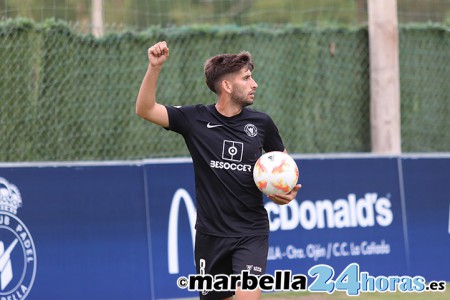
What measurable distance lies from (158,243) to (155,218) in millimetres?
251

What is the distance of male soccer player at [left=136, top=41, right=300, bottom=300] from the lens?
6223 mm

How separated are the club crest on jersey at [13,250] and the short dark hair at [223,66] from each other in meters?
2.62

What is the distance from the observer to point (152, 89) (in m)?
6.09

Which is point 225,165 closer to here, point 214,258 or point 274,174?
point 274,174

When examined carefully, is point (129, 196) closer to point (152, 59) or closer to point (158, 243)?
point (158, 243)

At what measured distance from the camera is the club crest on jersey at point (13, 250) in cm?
798

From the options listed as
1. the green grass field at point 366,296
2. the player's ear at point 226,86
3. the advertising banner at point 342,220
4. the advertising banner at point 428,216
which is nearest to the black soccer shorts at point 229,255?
the player's ear at point 226,86

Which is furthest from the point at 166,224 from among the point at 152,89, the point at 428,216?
the point at 428,216

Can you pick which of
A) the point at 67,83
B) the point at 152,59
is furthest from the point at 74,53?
the point at 152,59

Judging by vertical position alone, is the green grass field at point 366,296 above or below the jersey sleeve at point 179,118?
below

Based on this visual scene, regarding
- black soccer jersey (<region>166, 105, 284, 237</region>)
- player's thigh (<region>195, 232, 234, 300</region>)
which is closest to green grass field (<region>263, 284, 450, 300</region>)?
player's thigh (<region>195, 232, 234, 300</region>)

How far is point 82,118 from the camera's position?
31.9 ft

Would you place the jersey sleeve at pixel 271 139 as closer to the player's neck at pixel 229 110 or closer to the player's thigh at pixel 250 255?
the player's neck at pixel 229 110

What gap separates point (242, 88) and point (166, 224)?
9.05 ft
